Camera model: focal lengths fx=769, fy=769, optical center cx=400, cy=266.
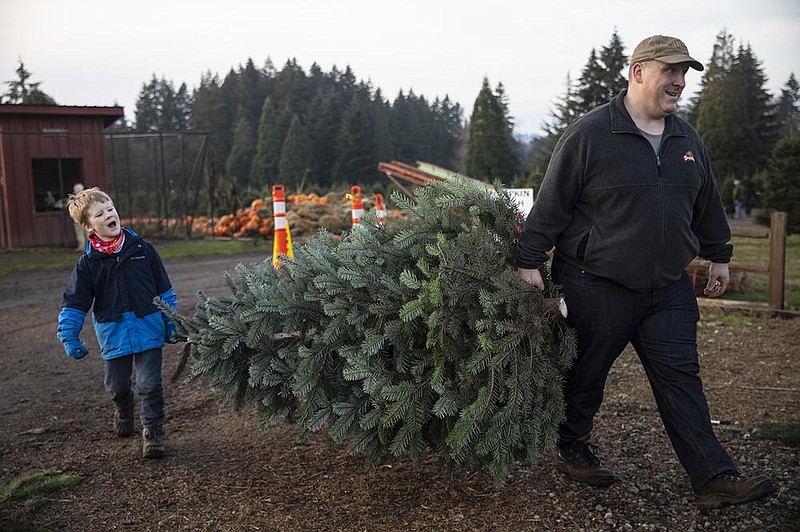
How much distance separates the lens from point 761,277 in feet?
40.9

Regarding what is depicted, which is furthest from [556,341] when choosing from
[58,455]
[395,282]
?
[58,455]

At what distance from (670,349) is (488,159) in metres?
36.4

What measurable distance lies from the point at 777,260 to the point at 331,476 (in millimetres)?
6513

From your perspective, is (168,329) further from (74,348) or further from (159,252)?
(159,252)

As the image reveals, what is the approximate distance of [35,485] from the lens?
13.1 feet

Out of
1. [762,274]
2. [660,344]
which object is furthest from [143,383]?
[762,274]

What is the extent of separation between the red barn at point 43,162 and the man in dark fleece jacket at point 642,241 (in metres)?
15.9

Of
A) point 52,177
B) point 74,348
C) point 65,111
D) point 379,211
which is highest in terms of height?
point 65,111

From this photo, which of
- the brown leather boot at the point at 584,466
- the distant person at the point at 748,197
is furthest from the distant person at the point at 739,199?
the brown leather boot at the point at 584,466

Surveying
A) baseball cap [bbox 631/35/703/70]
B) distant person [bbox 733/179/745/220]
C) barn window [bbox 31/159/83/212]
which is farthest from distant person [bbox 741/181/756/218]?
baseball cap [bbox 631/35/703/70]

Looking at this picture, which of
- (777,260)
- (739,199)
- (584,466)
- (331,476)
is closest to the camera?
(584,466)

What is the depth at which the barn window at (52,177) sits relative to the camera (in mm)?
19156

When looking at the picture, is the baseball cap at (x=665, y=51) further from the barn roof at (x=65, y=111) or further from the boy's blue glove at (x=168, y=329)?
the barn roof at (x=65, y=111)

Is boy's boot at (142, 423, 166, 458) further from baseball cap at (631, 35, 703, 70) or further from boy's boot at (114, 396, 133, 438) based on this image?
baseball cap at (631, 35, 703, 70)
